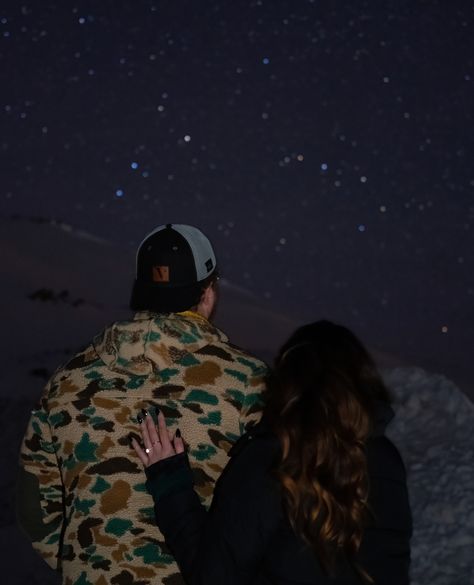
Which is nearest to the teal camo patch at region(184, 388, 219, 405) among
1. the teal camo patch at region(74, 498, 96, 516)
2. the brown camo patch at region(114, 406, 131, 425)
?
the brown camo patch at region(114, 406, 131, 425)

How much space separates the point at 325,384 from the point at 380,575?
651 millimetres

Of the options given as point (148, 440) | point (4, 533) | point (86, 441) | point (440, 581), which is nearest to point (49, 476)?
point (86, 441)

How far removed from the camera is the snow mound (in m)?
5.62

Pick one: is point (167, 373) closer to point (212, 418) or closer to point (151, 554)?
point (212, 418)

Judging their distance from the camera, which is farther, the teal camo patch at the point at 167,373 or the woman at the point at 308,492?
the teal camo patch at the point at 167,373

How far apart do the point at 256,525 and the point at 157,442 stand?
17.6 inches

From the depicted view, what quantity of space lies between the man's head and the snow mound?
410 centimetres

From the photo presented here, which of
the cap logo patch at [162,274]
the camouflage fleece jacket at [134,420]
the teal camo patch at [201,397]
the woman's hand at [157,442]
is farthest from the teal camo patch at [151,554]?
the cap logo patch at [162,274]

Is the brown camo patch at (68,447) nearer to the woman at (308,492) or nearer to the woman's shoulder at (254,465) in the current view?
the woman at (308,492)

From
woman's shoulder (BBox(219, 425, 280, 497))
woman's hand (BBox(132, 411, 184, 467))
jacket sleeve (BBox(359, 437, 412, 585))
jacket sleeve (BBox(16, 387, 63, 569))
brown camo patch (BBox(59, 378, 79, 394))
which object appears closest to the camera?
woman's shoulder (BBox(219, 425, 280, 497))

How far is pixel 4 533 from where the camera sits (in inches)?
287

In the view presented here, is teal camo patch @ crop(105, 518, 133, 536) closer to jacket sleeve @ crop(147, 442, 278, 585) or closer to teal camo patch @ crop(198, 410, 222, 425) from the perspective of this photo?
jacket sleeve @ crop(147, 442, 278, 585)

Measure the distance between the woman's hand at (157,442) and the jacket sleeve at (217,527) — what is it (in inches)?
1.8

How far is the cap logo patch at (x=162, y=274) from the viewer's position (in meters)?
2.31
